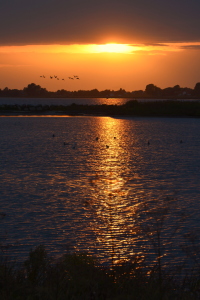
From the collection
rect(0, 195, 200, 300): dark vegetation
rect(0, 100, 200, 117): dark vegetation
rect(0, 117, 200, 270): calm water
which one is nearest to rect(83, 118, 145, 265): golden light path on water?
rect(0, 117, 200, 270): calm water

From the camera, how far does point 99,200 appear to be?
53.1 feet

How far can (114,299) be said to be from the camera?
5996 mm

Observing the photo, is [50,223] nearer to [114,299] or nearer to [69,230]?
[69,230]

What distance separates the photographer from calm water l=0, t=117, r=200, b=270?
11.0 meters

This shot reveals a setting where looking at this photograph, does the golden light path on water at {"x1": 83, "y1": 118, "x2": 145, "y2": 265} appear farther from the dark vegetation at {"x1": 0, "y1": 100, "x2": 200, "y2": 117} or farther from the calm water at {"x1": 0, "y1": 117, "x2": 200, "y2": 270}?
the dark vegetation at {"x1": 0, "y1": 100, "x2": 200, "y2": 117}

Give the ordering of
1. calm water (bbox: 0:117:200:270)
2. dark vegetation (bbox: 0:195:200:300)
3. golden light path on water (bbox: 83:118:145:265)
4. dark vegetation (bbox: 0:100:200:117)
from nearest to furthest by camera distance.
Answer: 1. dark vegetation (bbox: 0:195:200:300)
2. golden light path on water (bbox: 83:118:145:265)
3. calm water (bbox: 0:117:200:270)
4. dark vegetation (bbox: 0:100:200:117)

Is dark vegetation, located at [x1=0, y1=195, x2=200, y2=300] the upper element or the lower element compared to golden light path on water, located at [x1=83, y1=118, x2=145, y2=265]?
lower

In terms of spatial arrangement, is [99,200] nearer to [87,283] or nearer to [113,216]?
[113,216]

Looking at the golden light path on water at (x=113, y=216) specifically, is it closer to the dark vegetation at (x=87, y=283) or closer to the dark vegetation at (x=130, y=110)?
the dark vegetation at (x=87, y=283)

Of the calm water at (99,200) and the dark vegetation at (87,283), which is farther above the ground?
the calm water at (99,200)

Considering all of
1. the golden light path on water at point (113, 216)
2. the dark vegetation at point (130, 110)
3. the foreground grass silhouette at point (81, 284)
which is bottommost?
the foreground grass silhouette at point (81, 284)

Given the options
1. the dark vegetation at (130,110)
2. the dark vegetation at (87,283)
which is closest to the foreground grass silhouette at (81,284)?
the dark vegetation at (87,283)

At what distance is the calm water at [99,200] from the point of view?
11016mm

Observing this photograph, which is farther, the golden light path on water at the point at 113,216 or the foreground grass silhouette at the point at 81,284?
the golden light path on water at the point at 113,216
